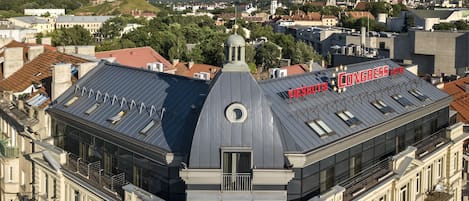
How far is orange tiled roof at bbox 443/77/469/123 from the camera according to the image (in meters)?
51.7

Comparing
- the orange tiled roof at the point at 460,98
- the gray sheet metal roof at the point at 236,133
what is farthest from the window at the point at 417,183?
the orange tiled roof at the point at 460,98

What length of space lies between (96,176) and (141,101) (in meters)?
4.70

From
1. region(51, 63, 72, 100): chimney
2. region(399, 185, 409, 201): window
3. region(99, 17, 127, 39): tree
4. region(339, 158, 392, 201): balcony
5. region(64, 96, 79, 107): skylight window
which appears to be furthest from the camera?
region(99, 17, 127, 39): tree

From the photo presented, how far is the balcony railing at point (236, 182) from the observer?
25953 mm

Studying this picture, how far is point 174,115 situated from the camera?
30312 millimetres

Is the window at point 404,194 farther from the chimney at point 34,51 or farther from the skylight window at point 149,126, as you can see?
the chimney at point 34,51

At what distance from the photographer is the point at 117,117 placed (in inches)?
1296

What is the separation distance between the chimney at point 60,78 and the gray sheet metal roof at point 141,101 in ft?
1.59

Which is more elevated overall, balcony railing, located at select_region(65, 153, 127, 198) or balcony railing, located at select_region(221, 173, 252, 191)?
balcony railing, located at select_region(221, 173, 252, 191)

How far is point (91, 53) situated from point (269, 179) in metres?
39.8

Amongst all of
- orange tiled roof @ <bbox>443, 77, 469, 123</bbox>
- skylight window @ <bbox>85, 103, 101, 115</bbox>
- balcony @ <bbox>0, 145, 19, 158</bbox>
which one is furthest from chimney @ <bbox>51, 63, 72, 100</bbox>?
orange tiled roof @ <bbox>443, 77, 469, 123</bbox>

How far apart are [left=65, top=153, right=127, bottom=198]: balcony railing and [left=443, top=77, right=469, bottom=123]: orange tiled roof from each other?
104 ft

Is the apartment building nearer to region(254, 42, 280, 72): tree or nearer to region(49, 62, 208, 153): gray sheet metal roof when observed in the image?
region(49, 62, 208, 153): gray sheet metal roof

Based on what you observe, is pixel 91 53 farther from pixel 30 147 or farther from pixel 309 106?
pixel 309 106
